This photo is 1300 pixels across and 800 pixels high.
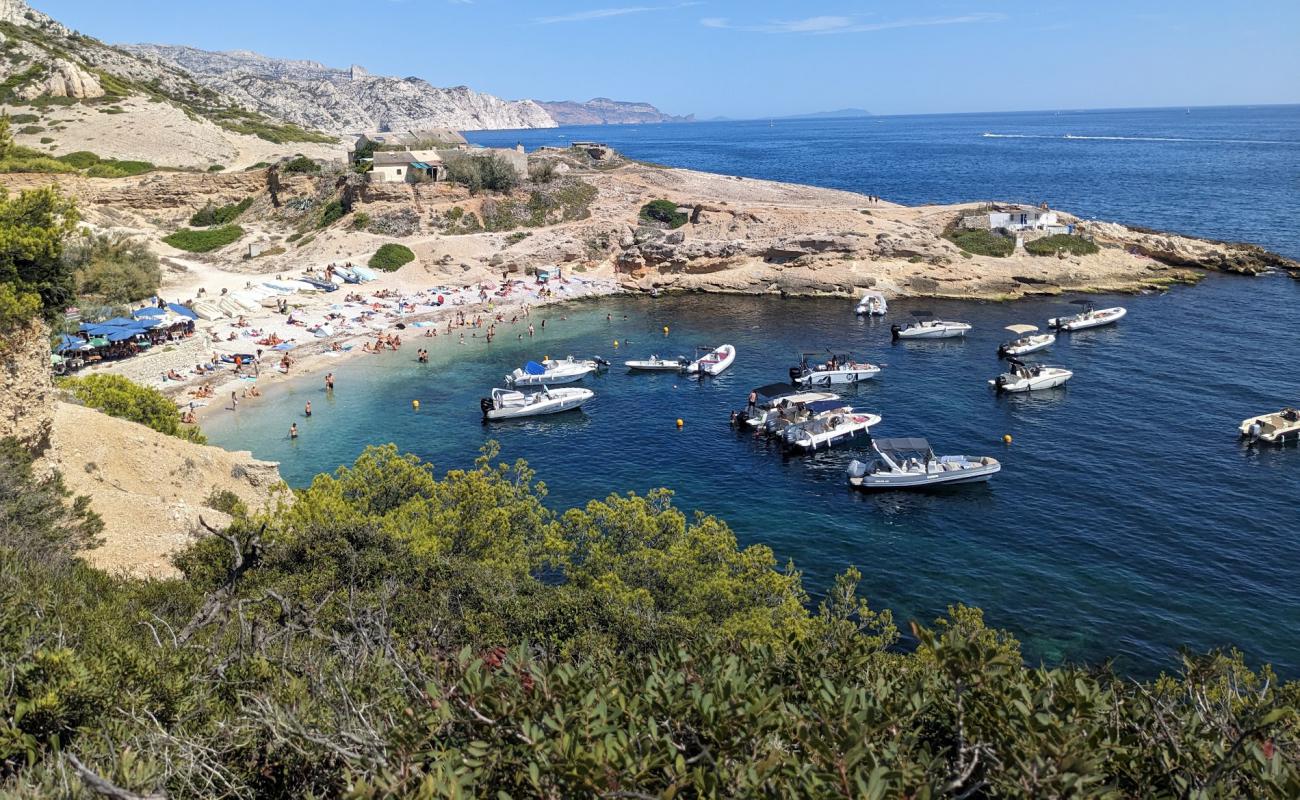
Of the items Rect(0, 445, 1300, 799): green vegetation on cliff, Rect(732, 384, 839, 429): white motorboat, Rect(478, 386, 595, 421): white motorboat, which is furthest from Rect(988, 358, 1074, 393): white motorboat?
Rect(0, 445, 1300, 799): green vegetation on cliff

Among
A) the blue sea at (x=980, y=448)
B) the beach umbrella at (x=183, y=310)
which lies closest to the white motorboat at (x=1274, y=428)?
the blue sea at (x=980, y=448)

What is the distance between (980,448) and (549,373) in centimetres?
2405

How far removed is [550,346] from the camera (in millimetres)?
53344

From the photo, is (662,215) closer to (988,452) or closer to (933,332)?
(933,332)

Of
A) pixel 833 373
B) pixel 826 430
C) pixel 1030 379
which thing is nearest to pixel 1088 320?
pixel 1030 379

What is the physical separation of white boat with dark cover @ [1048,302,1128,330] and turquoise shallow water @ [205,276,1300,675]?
36.7 inches

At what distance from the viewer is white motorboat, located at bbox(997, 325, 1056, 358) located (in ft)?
161

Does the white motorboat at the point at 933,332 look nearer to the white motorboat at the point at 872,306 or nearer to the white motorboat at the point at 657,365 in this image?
the white motorboat at the point at 872,306

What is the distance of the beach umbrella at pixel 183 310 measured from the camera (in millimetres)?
49969

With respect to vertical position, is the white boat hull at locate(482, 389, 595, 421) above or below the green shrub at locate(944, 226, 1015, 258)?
below

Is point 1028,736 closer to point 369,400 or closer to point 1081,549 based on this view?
point 1081,549

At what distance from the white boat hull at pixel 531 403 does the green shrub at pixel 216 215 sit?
51.8m

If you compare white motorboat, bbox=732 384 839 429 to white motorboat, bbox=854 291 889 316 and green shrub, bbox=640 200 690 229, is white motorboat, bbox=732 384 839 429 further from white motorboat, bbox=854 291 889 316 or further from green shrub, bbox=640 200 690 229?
green shrub, bbox=640 200 690 229

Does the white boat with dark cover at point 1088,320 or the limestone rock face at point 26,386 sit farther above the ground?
the limestone rock face at point 26,386
